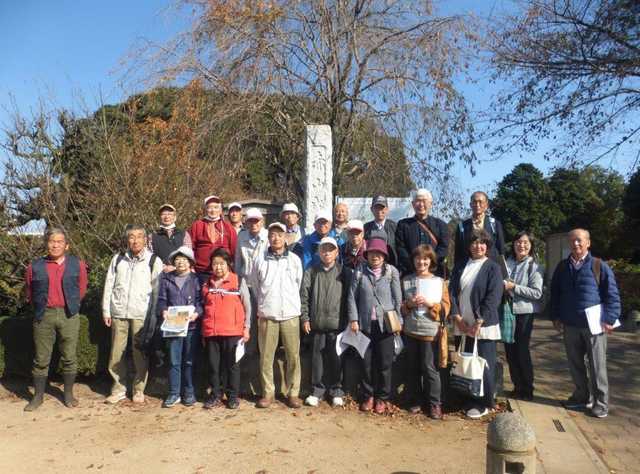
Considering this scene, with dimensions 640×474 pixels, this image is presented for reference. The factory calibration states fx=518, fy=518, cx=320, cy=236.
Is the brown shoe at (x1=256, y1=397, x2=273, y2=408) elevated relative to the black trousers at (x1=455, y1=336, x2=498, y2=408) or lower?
lower

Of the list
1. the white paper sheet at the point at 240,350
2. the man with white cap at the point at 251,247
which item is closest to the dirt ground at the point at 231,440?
the white paper sheet at the point at 240,350

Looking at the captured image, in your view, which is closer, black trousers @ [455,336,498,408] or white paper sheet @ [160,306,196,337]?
black trousers @ [455,336,498,408]

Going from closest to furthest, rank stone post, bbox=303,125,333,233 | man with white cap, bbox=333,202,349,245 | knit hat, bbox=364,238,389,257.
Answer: knit hat, bbox=364,238,389,257, man with white cap, bbox=333,202,349,245, stone post, bbox=303,125,333,233

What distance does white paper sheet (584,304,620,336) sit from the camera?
16.2ft

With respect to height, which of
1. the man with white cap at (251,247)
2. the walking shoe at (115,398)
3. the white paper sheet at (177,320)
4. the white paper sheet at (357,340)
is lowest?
the walking shoe at (115,398)

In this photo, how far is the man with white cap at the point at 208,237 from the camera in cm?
565

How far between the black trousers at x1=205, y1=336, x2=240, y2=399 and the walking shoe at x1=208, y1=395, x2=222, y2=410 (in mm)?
31

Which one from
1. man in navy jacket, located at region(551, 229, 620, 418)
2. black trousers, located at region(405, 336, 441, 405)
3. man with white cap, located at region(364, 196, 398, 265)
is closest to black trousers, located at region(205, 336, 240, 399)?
black trousers, located at region(405, 336, 441, 405)

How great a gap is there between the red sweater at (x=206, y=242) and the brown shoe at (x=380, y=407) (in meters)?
2.15

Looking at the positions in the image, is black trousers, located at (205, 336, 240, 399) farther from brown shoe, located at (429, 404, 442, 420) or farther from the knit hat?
brown shoe, located at (429, 404, 442, 420)

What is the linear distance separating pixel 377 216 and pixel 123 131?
21.3 feet

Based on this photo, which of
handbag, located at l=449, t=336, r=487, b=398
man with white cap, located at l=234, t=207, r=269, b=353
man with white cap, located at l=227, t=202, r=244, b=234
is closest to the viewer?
handbag, located at l=449, t=336, r=487, b=398

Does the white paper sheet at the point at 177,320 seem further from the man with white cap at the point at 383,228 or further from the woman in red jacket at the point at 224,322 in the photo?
the man with white cap at the point at 383,228

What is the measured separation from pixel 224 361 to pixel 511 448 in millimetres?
3106
